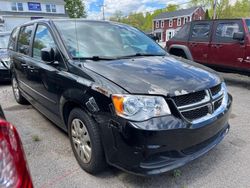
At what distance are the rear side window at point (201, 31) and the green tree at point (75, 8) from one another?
48511 millimetres

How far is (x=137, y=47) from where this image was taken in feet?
11.6

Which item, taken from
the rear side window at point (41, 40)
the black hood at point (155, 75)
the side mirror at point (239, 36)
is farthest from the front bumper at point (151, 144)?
the side mirror at point (239, 36)

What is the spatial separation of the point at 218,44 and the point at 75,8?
169ft

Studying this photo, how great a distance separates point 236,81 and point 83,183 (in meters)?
6.16

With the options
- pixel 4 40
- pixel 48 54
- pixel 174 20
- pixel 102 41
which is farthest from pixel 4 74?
pixel 174 20

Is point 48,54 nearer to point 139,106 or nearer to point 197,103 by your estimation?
point 139,106

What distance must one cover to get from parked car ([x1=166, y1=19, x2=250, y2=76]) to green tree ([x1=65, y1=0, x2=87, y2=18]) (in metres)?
48.4

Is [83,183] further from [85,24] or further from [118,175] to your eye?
[85,24]

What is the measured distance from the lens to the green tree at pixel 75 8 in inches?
2062

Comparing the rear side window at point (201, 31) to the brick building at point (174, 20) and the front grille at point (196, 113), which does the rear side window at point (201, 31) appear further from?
the brick building at point (174, 20)

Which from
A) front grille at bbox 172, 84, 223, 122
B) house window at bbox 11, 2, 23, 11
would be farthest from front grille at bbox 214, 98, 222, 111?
house window at bbox 11, 2, 23, 11

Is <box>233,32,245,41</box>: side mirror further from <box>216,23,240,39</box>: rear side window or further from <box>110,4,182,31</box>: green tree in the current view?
<box>110,4,182,31</box>: green tree

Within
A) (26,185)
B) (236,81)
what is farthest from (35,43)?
(236,81)

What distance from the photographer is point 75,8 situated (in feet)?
174
